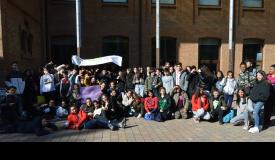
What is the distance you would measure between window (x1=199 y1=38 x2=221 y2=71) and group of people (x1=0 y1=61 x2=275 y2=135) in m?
9.20

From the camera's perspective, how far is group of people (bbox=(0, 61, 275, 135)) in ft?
27.8

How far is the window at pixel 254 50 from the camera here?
68.5 feet

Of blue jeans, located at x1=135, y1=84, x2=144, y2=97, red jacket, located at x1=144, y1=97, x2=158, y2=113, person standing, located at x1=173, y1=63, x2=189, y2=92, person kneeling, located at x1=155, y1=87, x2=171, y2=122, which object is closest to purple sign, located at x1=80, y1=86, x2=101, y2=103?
blue jeans, located at x1=135, y1=84, x2=144, y2=97

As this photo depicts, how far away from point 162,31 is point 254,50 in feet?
21.5

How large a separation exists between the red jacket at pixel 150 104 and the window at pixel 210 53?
1087 cm

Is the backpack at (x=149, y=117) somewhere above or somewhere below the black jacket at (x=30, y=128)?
below

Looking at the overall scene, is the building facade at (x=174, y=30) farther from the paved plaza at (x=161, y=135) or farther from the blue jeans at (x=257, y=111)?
the blue jeans at (x=257, y=111)

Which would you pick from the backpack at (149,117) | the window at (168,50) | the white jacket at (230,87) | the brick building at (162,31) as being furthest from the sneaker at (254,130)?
the window at (168,50)

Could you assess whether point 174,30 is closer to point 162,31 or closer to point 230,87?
point 162,31

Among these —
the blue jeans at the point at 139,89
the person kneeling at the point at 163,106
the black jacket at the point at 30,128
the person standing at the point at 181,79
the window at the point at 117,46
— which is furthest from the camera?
the window at the point at 117,46

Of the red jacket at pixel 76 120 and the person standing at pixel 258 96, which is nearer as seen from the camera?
the person standing at pixel 258 96

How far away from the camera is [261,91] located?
831cm

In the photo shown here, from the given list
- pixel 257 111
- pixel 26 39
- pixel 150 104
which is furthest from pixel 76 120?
pixel 26 39
